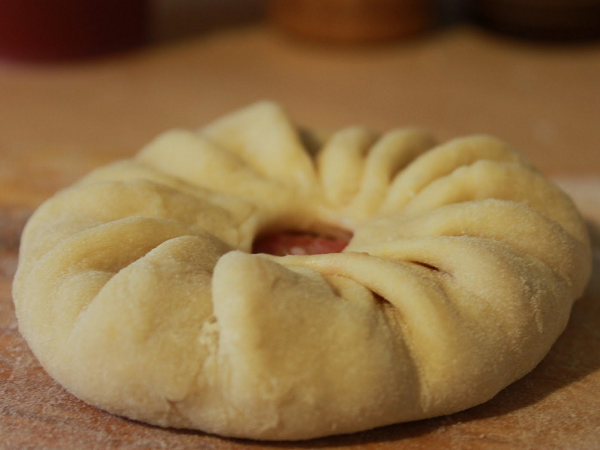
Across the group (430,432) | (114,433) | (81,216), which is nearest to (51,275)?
(81,216)

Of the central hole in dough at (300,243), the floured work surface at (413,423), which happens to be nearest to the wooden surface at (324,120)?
the floured work surface at (413,423)

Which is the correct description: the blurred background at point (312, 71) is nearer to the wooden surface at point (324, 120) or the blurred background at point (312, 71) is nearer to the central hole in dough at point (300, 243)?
the wooden surface at point (324, 120)

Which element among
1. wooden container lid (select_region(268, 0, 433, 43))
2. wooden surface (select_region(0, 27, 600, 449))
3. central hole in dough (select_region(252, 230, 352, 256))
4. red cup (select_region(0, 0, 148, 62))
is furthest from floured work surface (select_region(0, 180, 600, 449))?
wooden container lid (select_region(268, 0, 433, 43))

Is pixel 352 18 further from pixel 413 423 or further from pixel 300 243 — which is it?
pixel 413 423

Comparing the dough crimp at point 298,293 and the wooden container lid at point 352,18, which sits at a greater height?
the wooden container lid at point 352,18

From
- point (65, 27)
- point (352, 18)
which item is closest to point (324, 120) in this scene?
point (352, 18)

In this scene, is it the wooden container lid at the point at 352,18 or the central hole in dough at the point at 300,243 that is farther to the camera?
the wooden container lid at the point at 352,18
